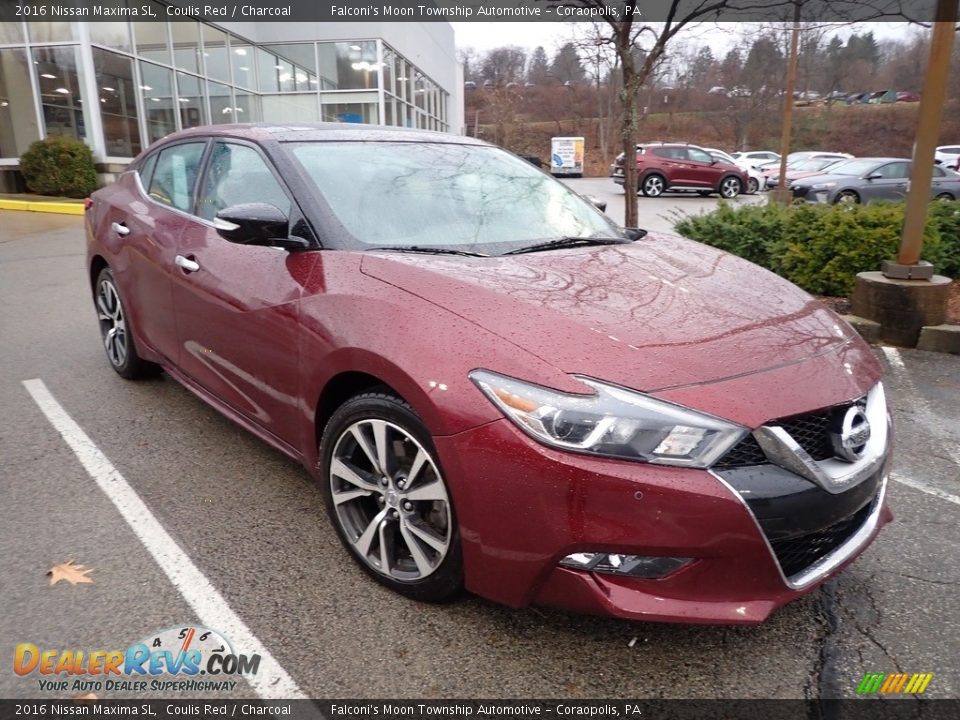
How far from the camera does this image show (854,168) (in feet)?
56.2

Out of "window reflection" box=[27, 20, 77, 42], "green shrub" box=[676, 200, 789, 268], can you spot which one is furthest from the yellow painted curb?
"green shrub" box=[676, 200, 789, 268]

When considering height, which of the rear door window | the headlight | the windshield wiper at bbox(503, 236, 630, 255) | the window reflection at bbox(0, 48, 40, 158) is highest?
the window reflection at bbox(0, 48, 40, 158)

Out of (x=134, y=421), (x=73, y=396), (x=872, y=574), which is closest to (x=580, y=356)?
(x=872, y=574)

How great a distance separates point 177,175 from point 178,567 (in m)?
2.29

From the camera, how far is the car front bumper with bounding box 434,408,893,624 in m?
1.86

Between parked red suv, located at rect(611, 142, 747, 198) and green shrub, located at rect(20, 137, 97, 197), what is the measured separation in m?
15.5

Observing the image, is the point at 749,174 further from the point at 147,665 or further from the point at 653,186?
the point at 147,665

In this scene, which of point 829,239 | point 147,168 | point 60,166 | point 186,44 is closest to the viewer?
point 147,168

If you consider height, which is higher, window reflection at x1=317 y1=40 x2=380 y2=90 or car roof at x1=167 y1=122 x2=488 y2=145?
window reflection at x1=317 y1=40 x2=380 y2=90

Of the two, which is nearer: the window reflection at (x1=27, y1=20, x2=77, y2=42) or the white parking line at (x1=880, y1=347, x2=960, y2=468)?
the white parking line at (x1=880, y1=347, x2=960, y2=468)

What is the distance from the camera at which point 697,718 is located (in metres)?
1.97

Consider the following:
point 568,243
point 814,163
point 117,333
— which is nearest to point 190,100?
point 117,333

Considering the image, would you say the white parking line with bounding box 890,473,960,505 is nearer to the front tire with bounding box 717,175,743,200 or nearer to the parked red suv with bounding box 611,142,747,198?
the parked red suv with bounding box 611,142,747,198

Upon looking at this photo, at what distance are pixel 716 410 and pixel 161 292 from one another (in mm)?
2964
